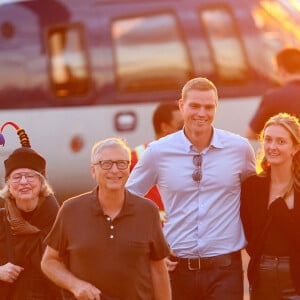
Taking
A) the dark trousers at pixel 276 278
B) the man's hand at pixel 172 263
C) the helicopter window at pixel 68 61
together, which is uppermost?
the helicopter window at pixel 68 61

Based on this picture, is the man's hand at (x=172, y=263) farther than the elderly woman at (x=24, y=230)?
Yes

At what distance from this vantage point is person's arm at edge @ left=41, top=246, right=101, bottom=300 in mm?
6703

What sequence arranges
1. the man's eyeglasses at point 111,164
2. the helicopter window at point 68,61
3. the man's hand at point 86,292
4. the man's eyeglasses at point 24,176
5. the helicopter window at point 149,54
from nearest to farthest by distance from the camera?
the man's hand at point 86,292, the man's eyeglasses at point 111,164, the man's eyeglasses at point 24,176, the helicopter window at point 68,61, the helicopter window at point 149,54

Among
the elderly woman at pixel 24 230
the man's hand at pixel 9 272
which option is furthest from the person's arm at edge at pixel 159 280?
the man's hand at pixel 9 272

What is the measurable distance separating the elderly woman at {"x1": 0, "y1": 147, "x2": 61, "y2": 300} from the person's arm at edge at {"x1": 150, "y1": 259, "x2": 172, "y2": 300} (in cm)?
81

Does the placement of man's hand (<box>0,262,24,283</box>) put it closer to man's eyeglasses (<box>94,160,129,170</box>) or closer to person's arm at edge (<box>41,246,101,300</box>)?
person's arm at edge (<box>41,246,101,300</box>)

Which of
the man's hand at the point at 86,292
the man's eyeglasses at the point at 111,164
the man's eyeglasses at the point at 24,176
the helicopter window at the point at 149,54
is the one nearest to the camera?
the man's hand at the point at 86,292

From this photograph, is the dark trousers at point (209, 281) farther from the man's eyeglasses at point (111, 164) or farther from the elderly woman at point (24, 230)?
the man's eyeglasses at point (111, 164)

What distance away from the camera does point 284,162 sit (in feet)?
25.2

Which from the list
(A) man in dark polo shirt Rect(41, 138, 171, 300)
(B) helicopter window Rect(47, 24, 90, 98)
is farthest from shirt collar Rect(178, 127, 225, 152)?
(B) helicopter window Rect(47, 24, 90, 98)

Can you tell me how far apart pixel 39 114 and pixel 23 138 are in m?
7.80

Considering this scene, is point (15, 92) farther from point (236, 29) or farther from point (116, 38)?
point (236, 29)

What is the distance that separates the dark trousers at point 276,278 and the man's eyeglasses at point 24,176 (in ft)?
4.23

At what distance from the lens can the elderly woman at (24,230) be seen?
754cm
